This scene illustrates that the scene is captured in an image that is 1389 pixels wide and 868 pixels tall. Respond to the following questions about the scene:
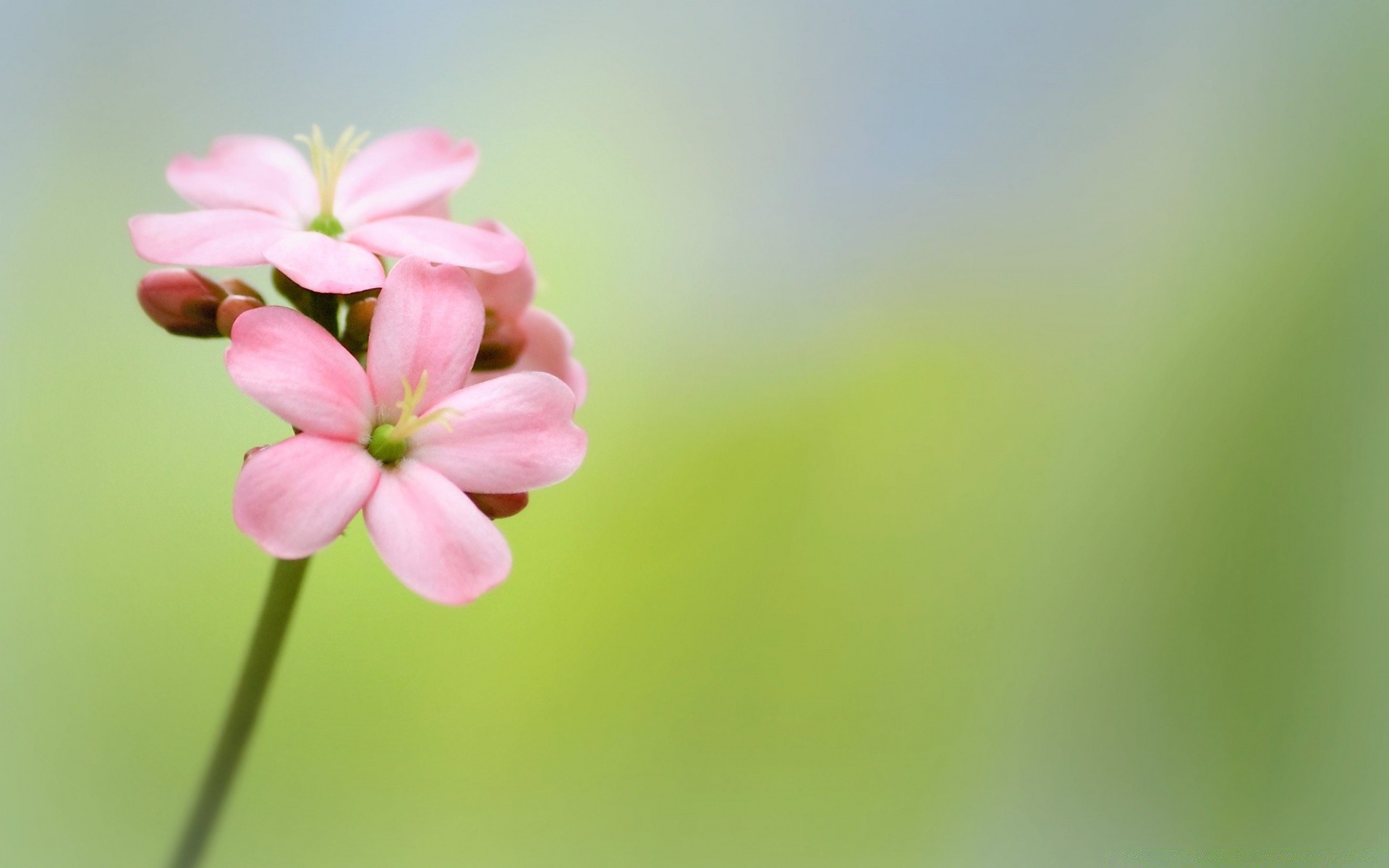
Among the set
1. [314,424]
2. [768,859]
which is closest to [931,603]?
[768,859]

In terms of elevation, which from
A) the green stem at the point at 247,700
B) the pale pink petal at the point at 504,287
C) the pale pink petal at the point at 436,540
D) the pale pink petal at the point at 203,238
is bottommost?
the green stem at the point at 247,700

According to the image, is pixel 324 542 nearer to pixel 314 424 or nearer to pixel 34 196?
pixel 314 424

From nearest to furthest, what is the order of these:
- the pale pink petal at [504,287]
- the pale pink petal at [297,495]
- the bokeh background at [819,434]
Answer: the pale pink petal at [297,495]
the pale pink petal at [504,287]
the bokeh background at [819,434]

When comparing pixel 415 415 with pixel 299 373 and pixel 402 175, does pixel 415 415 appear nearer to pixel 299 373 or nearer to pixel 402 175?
pixel 299 373

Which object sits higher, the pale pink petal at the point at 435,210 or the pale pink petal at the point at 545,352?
the pale pink petal at the point at 435,210

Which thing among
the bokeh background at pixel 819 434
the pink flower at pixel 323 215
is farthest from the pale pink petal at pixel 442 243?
the bokeh background at pixel 819 434

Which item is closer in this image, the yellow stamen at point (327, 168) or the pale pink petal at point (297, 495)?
the pale pink petal at point (297, 495)

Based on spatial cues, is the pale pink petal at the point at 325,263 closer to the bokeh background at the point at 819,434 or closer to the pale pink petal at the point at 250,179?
the pale pink petal at the point at 250,179
